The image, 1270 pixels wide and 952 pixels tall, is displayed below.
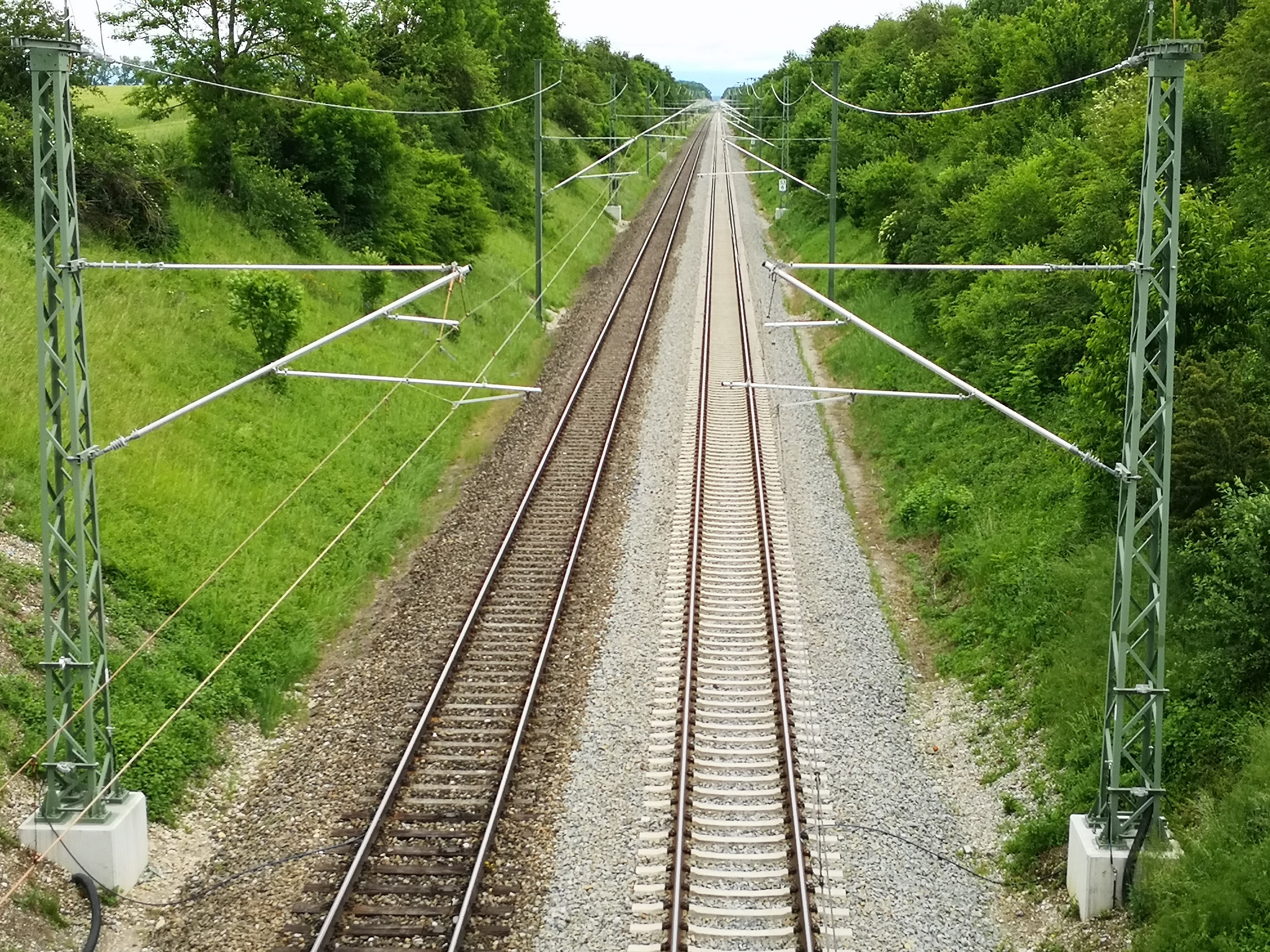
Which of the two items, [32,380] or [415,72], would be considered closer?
[32,380]

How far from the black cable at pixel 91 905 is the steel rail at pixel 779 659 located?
6.28 meters

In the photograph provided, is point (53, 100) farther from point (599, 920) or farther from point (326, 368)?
point (326, 368)

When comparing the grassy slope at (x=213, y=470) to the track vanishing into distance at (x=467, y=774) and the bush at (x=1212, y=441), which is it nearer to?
the track vanishing into distance at (x=467, y=774)

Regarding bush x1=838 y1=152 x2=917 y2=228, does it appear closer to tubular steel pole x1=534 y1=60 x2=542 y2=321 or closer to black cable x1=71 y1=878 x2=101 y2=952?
tubular steel pole x1=534 y1=60 x2=542 y2=321

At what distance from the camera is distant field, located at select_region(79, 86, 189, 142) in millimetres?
34188

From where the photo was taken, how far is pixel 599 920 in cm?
1098

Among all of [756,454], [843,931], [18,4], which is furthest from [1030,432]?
[18,4]

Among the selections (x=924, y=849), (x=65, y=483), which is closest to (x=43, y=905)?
(x=65, y=483)

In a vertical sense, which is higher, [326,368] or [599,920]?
[326,368]

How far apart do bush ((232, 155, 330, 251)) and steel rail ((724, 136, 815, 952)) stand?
39.6 ft

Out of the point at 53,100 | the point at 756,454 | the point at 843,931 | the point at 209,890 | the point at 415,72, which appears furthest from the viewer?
the point at 415,72

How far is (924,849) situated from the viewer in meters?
12.3

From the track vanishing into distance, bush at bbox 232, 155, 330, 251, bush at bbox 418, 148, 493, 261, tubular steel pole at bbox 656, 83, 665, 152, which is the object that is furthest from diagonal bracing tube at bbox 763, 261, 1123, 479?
tubular steel pole at bbox 656, 83, 665, 152

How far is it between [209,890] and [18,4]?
21.5 metres
